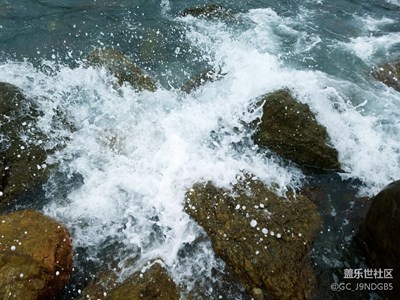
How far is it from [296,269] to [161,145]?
10.5 ft

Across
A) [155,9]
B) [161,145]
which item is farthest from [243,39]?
[161,145]

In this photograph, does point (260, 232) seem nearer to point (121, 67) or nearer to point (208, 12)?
point (121, 67)

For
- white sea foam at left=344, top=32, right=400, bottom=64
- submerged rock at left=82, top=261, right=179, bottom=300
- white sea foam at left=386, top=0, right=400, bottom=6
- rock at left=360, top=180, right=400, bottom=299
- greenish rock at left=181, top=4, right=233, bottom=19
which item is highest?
white sea foam at left=386, top=0, right=400, bottom=6

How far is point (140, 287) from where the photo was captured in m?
4.89

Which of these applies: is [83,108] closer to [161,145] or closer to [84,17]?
[161,145]

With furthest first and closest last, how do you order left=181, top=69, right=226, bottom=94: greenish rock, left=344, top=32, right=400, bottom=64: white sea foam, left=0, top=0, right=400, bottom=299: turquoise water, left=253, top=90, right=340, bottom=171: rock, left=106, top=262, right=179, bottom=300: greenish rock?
left=344, top=32, right=400, bottom=64: white sea foam
left=181, top=69, right=226, bottom=94: greenish rock
left=253, top=90, right=340, bottom=171: rock
left=0, top=0, right=400, bottom=299: turquoise water
left=106, top=262, right=179, bottom=300: greenish rock

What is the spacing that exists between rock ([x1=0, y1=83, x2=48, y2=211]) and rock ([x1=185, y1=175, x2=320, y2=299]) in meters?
2.63

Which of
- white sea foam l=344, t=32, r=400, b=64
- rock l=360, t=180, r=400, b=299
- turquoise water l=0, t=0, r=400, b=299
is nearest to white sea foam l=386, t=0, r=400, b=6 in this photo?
turquoise water l=0, t=0, r=400, b=299

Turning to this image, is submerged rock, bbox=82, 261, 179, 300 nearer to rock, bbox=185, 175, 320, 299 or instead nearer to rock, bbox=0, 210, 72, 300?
rock, bbox=0, 210, 72, 300

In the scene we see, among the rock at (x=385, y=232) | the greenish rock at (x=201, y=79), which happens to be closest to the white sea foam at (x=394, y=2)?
the greenish rock at (x=201, y=79)

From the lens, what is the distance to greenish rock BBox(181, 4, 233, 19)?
997cm

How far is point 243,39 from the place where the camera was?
30.5 feet

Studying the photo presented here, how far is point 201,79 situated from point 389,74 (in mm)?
4340

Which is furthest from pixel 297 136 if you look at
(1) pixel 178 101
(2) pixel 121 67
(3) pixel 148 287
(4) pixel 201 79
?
(2) pixel 121 67
